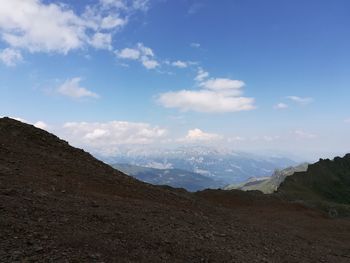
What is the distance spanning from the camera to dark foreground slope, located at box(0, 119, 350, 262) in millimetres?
10375

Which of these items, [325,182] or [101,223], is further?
[325,182]

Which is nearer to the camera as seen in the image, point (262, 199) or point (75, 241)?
point (75, 241)

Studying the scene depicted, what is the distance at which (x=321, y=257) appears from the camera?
18406 millimetres

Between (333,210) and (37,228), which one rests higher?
(333,210)

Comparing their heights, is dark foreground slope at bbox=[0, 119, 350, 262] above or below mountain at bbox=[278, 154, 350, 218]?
below

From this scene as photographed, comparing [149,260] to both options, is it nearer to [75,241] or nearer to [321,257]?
[75,241]

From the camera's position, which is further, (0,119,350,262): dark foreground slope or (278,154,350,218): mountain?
(278,154,350,218): mountain

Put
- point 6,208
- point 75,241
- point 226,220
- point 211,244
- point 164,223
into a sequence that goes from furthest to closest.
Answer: point 226,220
point 164,223
point 211,244
point 6,208
point 75,241

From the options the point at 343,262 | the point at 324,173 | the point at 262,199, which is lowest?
the point at 343,262

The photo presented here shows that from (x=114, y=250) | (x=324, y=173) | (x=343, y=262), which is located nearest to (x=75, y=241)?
(x=114, y=250)

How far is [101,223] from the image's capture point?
12.6m

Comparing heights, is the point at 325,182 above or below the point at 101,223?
above

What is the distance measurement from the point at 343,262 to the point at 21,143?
643 inches

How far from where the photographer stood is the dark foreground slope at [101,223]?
10.4 m
